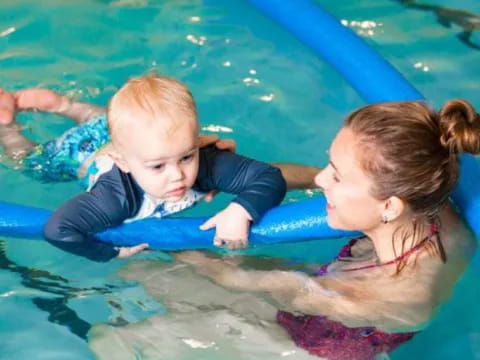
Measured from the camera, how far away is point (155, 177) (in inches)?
97.7

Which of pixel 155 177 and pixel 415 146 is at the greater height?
pixel 415 146

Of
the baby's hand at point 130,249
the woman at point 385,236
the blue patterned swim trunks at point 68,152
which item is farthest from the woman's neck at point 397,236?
the blue patterned swim trunks at point 68,152

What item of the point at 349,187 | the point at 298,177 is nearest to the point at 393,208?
the point at 349,187

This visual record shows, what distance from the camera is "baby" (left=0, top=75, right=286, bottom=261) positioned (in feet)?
7.91

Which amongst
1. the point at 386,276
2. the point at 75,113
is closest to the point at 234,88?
the point at 75,113

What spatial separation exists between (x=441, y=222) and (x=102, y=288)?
111cm

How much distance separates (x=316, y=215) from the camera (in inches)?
104

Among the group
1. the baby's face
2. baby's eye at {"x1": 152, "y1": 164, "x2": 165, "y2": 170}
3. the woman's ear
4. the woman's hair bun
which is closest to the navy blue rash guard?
the baby's face

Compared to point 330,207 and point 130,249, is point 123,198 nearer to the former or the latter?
point 130,249

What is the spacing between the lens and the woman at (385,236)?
7.47 ft

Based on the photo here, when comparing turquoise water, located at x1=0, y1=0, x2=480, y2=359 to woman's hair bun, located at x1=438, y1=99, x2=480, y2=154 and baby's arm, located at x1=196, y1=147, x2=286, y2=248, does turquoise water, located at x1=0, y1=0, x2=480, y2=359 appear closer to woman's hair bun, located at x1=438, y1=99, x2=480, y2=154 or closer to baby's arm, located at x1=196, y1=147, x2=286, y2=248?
baby's arm, located at x1=196, y1=147, x2=286, y2=248

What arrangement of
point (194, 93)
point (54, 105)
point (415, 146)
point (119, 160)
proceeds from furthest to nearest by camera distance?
1. point (194, 93)
2. point (54, 105)
3. point (119, 160)
4. point (415, 146)

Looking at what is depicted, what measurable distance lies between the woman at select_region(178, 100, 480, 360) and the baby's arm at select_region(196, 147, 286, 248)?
0.18 meters

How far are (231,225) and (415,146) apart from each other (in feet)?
2.12
